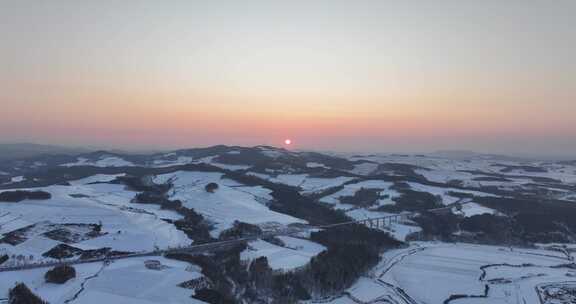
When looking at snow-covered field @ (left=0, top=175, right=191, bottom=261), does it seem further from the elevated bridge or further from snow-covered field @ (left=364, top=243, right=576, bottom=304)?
snow-covered field @ (left=364, top=243, right=576, bottom=304)

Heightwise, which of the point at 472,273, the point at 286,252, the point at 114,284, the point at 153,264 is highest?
the point at 114,284

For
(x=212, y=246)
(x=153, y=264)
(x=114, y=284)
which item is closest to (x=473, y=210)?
(x=212, y=246)

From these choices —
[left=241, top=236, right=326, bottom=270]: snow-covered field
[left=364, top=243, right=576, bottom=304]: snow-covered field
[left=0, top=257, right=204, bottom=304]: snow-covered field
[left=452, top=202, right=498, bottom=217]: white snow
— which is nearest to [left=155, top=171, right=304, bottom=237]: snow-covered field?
[left=241, top=236, right=326, bottom=270]: snow-covered field

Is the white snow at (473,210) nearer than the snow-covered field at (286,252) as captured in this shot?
No

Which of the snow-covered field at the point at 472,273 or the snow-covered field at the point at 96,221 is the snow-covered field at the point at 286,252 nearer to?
the snow-covered field at the point at 96,221

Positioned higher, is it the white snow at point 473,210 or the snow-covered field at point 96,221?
the snow-covered field at point 96,221

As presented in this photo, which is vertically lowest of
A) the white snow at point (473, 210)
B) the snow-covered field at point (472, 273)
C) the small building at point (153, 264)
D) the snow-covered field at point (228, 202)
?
the snow-covered field at point (472, 273)

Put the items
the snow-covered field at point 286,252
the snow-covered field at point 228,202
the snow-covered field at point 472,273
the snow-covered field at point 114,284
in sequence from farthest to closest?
the snow-covered field at point 228,202
the snow-covered field at point 286,252
the snow-covered field at point 472,273
the snow-covered field at point 114,284

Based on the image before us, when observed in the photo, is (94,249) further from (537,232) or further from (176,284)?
(537,232)

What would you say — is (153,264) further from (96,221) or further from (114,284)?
(96,221)

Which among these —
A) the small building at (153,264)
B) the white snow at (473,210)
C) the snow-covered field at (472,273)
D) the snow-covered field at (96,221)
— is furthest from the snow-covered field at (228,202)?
the white snow at (473,210)
